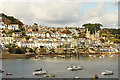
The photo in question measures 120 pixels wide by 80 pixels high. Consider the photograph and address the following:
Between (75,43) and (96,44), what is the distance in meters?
9.43

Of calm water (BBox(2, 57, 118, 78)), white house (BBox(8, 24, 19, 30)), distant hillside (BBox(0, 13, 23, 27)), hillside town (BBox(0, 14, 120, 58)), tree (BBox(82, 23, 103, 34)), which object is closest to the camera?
calm water (BBox(2, 57, 118, 78))

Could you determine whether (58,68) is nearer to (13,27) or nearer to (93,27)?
(13,27)

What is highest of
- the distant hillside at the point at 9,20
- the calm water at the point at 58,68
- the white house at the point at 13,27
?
the distant hillside at the point at 9,20

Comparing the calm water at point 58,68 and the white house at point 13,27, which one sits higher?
the white house at point 13,27

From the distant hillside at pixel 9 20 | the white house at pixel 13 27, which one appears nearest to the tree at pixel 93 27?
the distant hillside at pixel 9 20

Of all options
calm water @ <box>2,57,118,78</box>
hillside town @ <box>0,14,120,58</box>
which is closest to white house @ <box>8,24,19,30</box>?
hillside town @ <box>0,14,120,58</box>

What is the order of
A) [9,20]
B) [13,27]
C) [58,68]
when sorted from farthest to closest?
1. [9,20]
2. [13,27]
3. [58,68]

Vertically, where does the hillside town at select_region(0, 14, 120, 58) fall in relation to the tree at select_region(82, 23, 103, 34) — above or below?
below

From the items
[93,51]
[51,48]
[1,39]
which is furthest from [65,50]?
[1,39]

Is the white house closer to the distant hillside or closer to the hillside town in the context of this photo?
the hillside town

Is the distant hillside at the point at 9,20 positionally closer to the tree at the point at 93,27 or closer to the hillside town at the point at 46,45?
the hillside town at the point at 46,45

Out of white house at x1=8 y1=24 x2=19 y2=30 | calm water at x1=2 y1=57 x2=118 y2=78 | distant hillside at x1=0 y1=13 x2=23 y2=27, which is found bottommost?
calm water at x1=2 y1=57 x2=118 y2=78

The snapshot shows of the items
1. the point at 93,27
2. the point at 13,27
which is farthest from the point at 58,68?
the point at 93,27

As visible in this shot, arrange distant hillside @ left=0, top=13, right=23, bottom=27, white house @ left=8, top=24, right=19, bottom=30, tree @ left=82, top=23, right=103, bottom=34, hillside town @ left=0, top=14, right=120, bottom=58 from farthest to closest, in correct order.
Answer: tree @ left=82, top=23, right=103, bottom=34
distant hillside @ left=0, top=13, right=23, bottom=27
white house @ left=8, top=24, right=19, bottom=30
hillside town @ left=0, top=14, right=120, bottom=58
